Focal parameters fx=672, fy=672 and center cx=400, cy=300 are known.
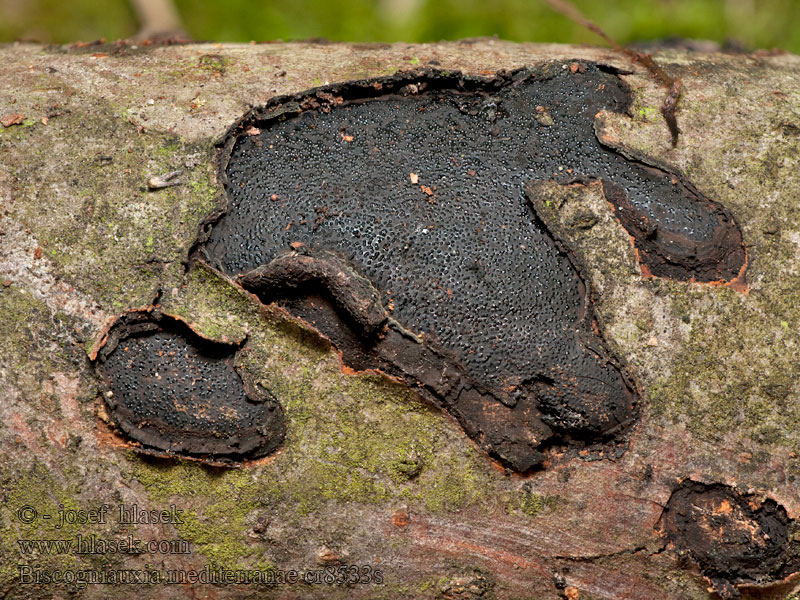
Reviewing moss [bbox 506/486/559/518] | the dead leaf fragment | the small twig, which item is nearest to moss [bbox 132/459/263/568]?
moss [bbox 506/486/559/518]

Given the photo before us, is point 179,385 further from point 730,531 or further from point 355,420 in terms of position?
point 730,531

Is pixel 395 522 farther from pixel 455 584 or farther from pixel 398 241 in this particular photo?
pixel 398 241

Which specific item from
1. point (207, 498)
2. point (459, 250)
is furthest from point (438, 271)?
point (207, 498)

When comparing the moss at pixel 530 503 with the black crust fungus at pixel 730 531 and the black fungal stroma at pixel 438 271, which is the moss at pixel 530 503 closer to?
the black fungal stroma at pixel 438 271

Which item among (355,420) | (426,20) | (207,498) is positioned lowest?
(207,498)

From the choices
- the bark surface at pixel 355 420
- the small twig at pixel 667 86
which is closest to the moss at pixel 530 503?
the bark surface at pixel 355 420
